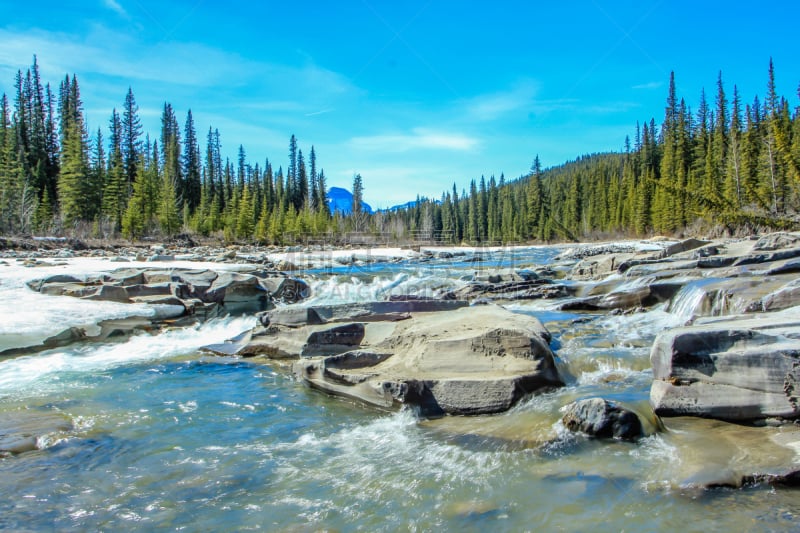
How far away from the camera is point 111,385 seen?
7895mm

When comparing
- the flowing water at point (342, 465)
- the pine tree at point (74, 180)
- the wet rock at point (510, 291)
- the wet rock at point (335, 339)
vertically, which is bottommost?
the flowing water at point (342, 465)

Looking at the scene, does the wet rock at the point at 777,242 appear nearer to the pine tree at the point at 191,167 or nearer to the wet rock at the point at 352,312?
the wet rock at the point at 352,312

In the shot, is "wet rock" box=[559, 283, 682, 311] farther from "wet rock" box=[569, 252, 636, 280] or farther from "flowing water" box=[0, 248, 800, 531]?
"wet rock" box=[569, 252, 636, 280]

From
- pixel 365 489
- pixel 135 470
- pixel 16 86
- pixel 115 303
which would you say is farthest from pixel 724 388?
pixel 16 86

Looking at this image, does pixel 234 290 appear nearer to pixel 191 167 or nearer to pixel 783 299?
pixel 783 299

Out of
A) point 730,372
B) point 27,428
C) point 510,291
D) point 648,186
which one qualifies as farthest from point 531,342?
point 648,186

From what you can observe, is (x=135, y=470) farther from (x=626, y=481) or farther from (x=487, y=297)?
(x=487, y=297)

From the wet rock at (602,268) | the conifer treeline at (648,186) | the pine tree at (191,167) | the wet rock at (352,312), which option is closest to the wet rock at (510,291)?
the wet rock at (602,268)

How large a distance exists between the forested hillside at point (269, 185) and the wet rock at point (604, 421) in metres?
8.41

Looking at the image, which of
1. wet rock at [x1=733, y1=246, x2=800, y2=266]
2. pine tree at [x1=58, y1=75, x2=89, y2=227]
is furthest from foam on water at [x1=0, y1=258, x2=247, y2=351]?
pine tree at [x1=58, y1=75, x2=89, y2=227]

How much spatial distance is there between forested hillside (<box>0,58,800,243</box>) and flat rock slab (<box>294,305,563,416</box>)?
7.93 metres

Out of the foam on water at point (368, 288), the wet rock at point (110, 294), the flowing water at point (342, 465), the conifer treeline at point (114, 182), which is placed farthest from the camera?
the conifer treeline at point (114, 182)

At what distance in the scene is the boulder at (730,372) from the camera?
198 inches

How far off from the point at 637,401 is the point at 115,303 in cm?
1275
